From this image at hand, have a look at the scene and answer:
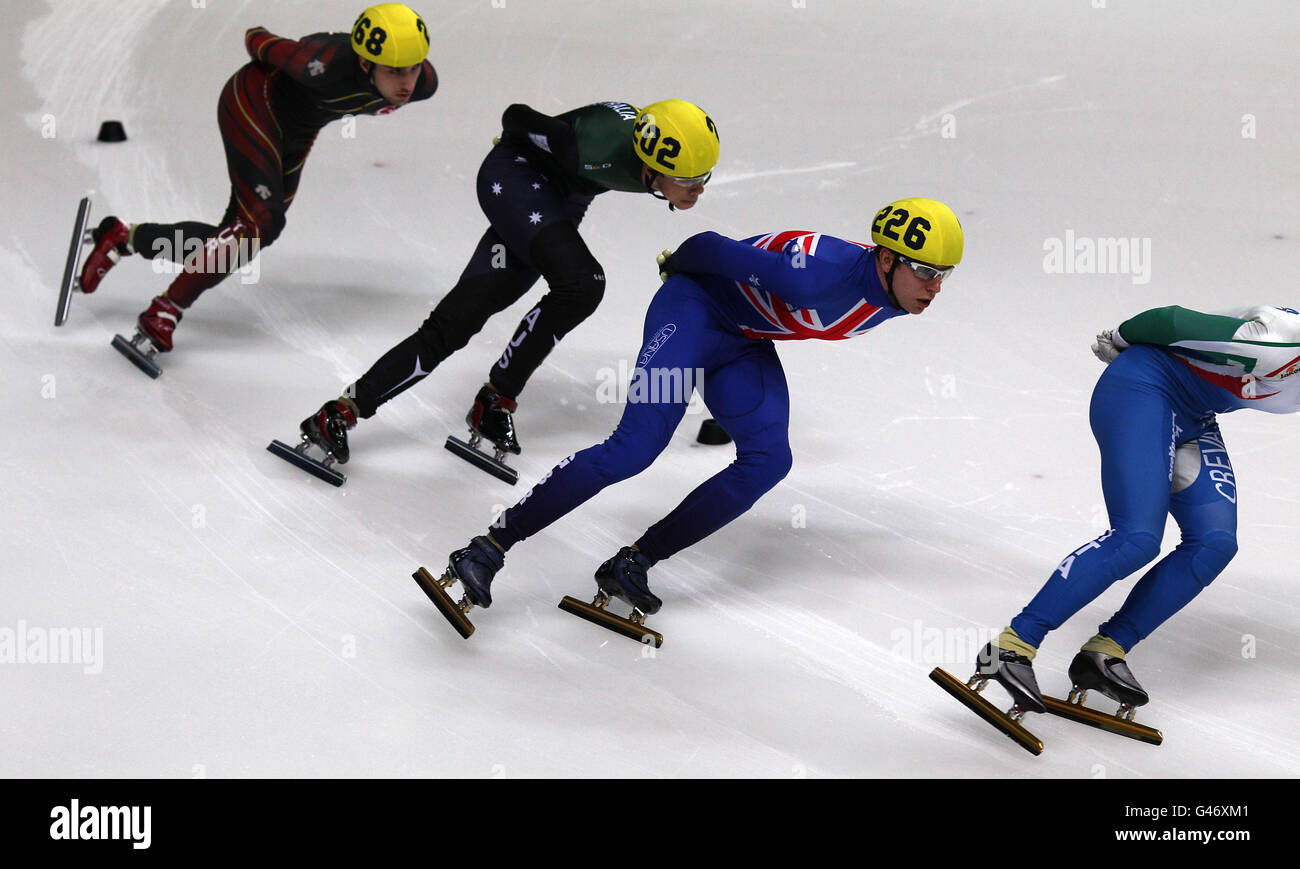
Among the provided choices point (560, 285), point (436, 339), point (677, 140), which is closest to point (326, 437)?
point (436, 339)

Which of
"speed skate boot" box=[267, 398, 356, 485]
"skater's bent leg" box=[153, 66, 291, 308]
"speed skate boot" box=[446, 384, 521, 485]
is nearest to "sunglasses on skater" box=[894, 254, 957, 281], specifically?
"speed skate boot" box=[446, 384, 521, 485]

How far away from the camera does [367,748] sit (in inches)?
145

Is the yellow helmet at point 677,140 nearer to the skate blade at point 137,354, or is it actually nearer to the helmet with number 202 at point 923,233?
the helmet with number 202 at point 923,233

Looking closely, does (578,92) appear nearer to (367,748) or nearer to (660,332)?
(660,332)

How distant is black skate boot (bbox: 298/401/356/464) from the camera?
201 inches

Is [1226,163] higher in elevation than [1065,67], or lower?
lower

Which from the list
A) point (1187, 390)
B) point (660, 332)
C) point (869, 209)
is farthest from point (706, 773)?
point (869, 209)

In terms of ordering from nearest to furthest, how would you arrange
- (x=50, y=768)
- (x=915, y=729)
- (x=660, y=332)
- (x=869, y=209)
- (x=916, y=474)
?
(x=50, y=768)
(x=915, y=729)
(x=660, y=332)
(x=916, y=474)
(x=869, y=209)

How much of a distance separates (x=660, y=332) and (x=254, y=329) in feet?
7.81

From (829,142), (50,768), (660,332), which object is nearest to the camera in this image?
(50,768)

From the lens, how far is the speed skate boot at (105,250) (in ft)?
20.1

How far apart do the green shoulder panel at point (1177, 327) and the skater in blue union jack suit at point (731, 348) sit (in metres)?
0.57

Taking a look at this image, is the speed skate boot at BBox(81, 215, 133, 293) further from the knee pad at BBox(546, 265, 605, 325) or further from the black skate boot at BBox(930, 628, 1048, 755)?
the black skate boot at BBox(930, 628, 1048, 755)

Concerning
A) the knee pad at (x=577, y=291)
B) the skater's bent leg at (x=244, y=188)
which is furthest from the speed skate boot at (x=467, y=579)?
the skater's bent leg at (x=244, y=188)
